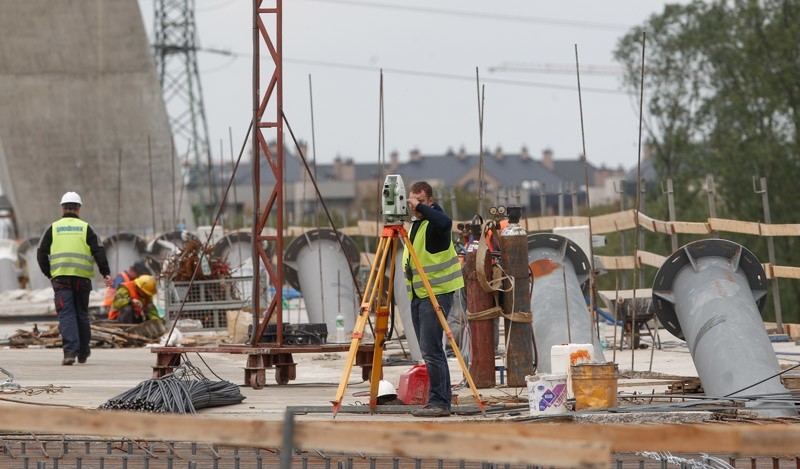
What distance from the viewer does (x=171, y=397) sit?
10000mm

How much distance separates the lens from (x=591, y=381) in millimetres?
9516

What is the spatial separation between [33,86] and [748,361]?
3237cm

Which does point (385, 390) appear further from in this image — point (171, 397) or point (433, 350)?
point (171, 397)

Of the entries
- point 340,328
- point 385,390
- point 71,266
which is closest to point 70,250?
point 71,266

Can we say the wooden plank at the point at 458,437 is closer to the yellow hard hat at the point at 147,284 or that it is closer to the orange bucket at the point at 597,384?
the orange bucket at the point at 597,384

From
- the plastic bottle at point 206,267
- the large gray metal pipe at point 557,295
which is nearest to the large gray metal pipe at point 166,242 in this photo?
the plastic bottle at point 206,267

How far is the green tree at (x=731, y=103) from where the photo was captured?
48531mm

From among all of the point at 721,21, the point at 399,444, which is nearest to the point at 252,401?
the point at 399,444

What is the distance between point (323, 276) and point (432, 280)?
7.65m

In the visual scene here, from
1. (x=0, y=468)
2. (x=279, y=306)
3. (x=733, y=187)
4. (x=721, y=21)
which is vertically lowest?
(x=0, y=468)

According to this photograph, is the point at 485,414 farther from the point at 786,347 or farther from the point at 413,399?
the point at 786,347

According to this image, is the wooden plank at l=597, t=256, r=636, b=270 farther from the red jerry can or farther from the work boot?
the work boot

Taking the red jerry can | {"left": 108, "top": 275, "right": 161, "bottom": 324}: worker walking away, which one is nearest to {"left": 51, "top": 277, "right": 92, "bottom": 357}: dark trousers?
{"left": 108, "top": 275, "right": 161, "bottom": 324}: worker walking away

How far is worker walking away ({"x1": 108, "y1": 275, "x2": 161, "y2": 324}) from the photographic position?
18594 mm
